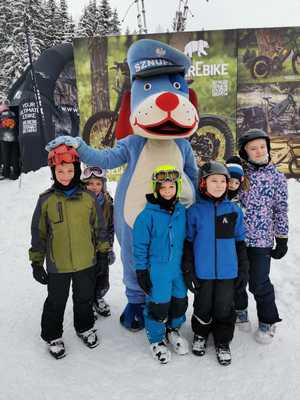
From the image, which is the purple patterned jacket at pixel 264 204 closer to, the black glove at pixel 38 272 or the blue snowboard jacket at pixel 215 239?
the blue snowboard jacket at pixel 215 239

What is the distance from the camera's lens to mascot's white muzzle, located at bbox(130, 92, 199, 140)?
2.50 metres

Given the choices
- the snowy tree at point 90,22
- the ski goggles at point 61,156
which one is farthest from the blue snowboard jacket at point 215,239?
the snowy tree at point 90,22

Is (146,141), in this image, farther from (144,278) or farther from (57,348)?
(57,348)

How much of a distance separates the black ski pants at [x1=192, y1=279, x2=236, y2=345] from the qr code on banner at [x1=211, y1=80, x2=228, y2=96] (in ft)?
17.7

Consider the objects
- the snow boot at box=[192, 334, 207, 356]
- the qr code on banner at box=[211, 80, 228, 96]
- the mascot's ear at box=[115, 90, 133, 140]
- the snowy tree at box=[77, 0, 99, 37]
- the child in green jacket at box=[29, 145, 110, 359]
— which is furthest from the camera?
the snowy tree at box=[77, 0, 99, 37]

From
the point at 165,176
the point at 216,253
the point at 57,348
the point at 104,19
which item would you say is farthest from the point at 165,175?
the point at 104,19

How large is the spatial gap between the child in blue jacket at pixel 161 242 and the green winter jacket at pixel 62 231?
382 millimetres

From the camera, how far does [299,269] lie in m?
4.14

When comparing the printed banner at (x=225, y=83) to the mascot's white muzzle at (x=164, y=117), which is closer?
the mascot's white muzzle at (x=164, y=117)

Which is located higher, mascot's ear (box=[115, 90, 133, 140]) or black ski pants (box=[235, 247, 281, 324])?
mascot's ear (box=[115, 90, 133, 140])

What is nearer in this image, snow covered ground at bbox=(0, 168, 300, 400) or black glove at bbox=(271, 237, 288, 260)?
snow covered ground at bbox=(0, 168, 300, 400)

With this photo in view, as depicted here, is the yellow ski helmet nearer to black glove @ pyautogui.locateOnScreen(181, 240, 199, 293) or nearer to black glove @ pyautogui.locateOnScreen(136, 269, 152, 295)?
black glove @ pyautogui.locateOnScreen(181, 240, 199, 293)

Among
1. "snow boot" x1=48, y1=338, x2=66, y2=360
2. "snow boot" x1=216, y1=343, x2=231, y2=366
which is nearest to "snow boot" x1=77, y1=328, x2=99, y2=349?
"snow boot" x1=48, y1=338, x2=66, y2=360

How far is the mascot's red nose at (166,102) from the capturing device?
2488mm
